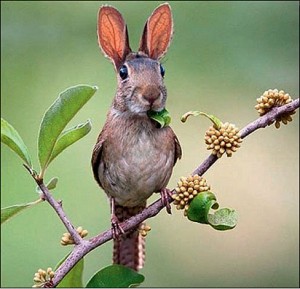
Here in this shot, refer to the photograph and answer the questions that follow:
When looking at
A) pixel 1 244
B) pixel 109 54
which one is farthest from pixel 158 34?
pixel 1 244

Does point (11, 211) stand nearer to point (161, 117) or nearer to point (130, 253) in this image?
point (161, 117)

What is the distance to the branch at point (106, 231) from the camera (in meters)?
1.00

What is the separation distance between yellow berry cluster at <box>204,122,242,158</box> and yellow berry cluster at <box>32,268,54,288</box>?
257 millimetres

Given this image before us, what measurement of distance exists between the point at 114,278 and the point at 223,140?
→ 0.24m

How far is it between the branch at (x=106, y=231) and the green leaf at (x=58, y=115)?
0.15 feet

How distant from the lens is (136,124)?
1.35m

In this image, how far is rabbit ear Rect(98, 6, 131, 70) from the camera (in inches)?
42.8

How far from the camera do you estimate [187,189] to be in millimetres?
1006

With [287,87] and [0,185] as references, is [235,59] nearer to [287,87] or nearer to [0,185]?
[287,87]

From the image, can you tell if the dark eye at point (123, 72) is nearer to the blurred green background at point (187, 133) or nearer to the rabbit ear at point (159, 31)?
the rabbit ear at point (159, 31)

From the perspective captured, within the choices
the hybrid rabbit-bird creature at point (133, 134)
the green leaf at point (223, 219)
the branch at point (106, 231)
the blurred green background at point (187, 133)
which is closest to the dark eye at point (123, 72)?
the hybrid rabbit-bird creature at point (133, 134)

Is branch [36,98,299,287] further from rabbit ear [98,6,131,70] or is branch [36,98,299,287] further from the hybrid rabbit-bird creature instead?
rabbit ear [98,6,131,70]

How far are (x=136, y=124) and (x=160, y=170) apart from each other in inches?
3.5

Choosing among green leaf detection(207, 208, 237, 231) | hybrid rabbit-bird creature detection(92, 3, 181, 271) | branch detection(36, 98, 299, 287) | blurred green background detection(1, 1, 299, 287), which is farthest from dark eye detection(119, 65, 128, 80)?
blurred green background detection(1, 1, 299, 287)
